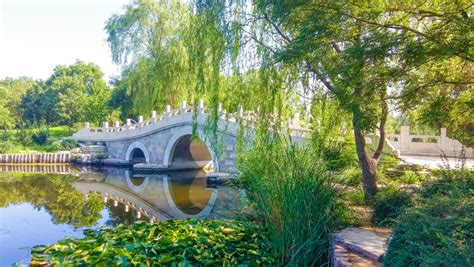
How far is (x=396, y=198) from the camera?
4.11m

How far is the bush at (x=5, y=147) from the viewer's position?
1898 cm

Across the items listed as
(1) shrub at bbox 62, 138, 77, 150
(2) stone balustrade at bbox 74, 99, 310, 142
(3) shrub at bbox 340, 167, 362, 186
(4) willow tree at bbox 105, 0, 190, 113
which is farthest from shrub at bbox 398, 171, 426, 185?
(1) shrub at bbox 62, 138, 77, 150

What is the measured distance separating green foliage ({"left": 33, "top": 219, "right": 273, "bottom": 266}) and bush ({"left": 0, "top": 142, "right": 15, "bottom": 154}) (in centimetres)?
1737

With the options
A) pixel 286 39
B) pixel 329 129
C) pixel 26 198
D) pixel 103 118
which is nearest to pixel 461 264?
pixel 329 129

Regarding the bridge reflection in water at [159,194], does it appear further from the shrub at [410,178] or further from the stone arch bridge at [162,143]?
the shrub at [410,178]

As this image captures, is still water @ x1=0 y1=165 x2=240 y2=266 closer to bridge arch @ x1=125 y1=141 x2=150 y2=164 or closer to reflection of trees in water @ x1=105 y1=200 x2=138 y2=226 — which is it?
reflection of trees in water @ x1=105 y1=200 x2=138 y2=226

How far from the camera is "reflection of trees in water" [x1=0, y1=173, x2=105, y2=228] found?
316 inches

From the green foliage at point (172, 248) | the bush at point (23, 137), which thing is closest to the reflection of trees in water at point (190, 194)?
the green foliage at point (172, 248)

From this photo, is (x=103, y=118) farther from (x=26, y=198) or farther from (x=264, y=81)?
(x=264, y=81)

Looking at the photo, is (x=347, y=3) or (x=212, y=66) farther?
(x=212, y=66)

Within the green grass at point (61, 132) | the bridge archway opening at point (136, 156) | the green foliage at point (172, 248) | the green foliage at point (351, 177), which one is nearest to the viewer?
the green foliage at point (172, 248)

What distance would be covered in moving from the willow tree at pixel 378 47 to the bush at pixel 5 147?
736 inches

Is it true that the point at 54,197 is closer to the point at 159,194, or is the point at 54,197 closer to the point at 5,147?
the point at 159,194

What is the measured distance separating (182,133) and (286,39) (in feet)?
34.5
